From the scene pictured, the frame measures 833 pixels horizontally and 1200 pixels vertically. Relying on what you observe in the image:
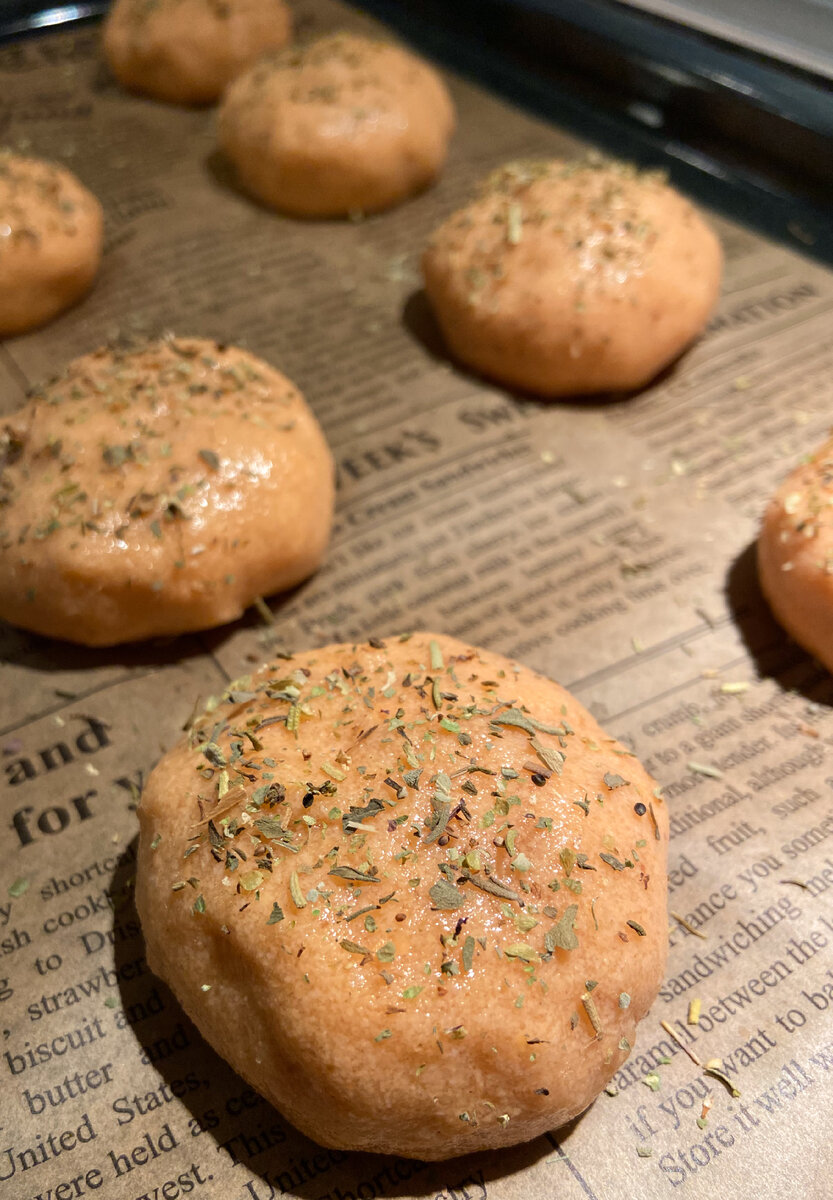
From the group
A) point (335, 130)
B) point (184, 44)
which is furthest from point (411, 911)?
point (184, 44)

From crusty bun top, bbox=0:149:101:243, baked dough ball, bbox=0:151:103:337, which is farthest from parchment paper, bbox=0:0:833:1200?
crusty bun top, bbox=0:149:101:243

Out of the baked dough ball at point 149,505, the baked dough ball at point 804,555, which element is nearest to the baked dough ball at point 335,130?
the baked dough ball at point 149,505

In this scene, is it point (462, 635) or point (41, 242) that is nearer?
point (462, 635)

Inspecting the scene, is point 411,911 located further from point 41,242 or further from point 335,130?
point 335,130

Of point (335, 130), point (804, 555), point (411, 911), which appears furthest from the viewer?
point (335, 130)

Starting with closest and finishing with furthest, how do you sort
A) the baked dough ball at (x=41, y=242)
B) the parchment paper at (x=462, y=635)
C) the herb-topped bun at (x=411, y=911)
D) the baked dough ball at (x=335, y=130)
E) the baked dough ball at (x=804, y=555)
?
the herb-topped bun at (x=411, y=911)
the parchment paper at (x=462, y=635)
the baked dough ball at (x=804, y=555)
the baked dough ball at (x=41, y=242)
the baked dough ball at (x=335, y=130)

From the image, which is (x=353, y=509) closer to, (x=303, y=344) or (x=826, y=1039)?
(x=303, y=344)

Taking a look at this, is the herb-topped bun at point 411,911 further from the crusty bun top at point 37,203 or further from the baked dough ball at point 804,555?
the crusty bun top at point 37,203
